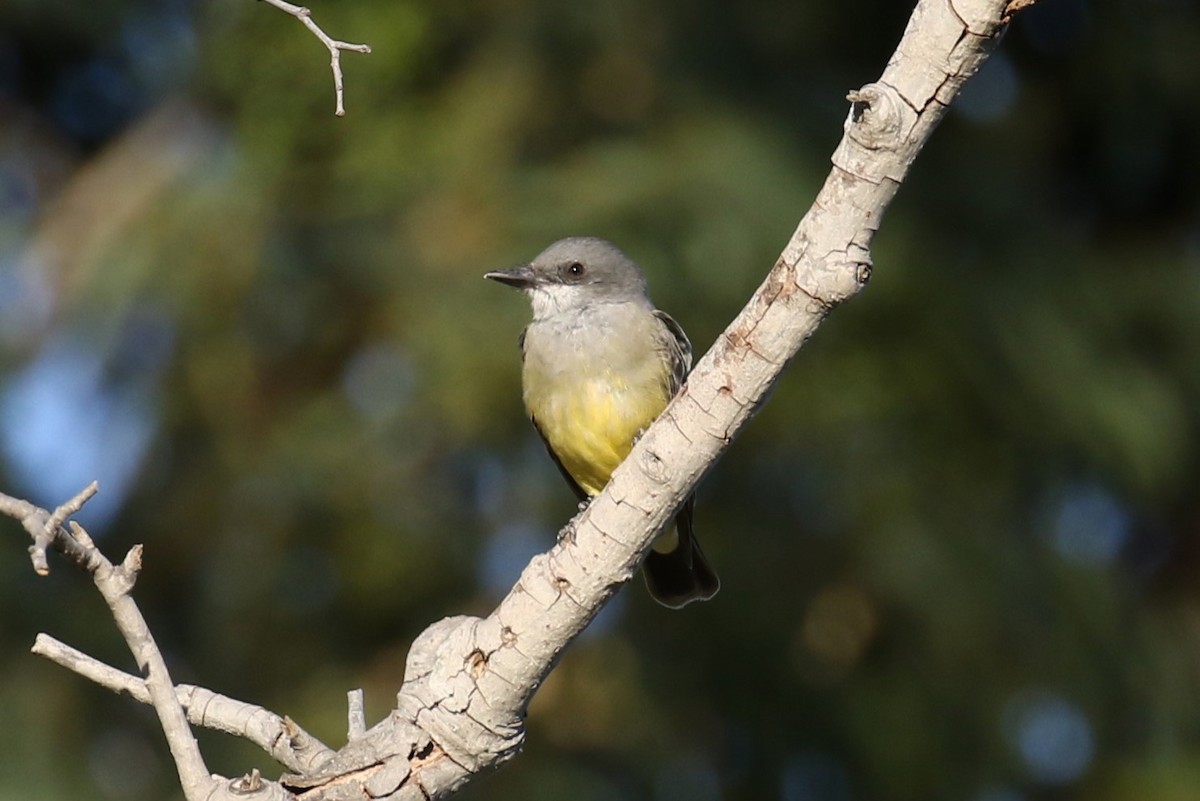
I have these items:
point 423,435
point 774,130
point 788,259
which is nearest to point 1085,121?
point 774,130

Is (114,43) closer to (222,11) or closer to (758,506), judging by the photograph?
(222,11)

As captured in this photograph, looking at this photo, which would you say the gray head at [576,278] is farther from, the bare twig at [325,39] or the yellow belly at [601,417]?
the bare twig at [325,39]

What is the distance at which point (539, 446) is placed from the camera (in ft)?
26.6

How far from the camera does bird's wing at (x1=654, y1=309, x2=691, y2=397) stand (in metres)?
5.76

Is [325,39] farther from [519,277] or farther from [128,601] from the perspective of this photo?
[519,277]

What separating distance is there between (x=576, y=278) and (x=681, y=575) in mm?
1152

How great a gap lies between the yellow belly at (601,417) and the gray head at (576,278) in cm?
45

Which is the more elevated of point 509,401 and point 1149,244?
point 1149,244

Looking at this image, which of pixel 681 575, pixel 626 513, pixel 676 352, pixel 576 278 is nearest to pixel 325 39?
pixel 626 513

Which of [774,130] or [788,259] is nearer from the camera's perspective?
[788,259]

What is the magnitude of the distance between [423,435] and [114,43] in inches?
125

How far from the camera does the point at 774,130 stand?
8.30m

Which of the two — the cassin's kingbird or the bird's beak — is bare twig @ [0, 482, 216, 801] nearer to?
the cassin's kingbird

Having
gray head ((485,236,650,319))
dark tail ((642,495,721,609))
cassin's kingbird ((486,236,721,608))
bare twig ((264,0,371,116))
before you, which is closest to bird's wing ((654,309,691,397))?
cassin's kingbird ((486,236,721,608))
